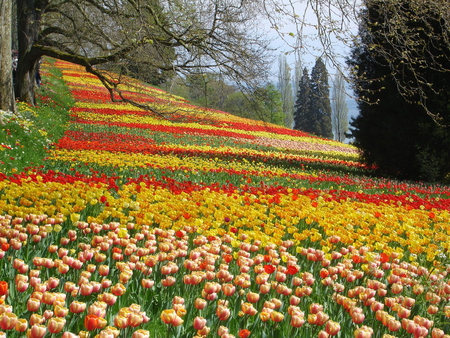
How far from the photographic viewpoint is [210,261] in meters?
2.81

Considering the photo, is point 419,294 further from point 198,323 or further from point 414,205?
point 414,205

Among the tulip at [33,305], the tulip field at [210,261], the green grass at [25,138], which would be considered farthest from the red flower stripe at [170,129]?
the tulip at [33,305]

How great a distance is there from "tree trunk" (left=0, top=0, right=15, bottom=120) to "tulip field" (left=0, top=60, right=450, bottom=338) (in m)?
3.03

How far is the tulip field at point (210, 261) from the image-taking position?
212 cm

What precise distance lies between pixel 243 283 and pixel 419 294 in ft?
4.40

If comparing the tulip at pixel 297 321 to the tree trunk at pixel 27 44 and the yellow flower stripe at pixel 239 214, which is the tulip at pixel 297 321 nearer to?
the yellow flower stripe at pixel 239 214

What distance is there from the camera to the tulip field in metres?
2.12

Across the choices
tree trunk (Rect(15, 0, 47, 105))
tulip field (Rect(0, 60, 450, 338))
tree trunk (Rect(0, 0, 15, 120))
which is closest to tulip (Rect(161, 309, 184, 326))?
tulip field (Rect(0, 60, 450, 338))

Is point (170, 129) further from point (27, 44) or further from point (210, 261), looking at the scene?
point (210, 261)

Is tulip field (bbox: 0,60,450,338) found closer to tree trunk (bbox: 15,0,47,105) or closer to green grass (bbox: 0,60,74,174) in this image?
green grass (bbox: 0,60,74,174)

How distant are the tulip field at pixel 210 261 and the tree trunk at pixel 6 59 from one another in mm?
3025

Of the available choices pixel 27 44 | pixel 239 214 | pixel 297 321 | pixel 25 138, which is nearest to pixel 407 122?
pixel 239 214

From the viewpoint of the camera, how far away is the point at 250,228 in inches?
179

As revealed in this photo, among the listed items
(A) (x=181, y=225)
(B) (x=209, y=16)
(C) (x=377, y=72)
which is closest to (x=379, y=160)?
(C) (x=377, y=72)
